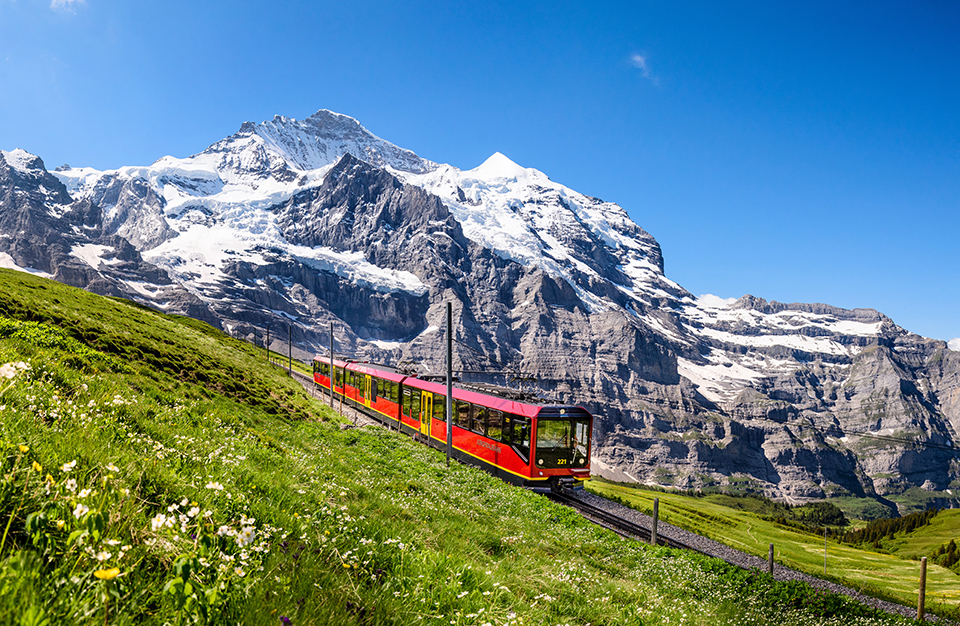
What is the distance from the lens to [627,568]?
11.3m

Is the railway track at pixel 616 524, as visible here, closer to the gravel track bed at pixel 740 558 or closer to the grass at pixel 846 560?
the gravel track bed at pixel 740 558

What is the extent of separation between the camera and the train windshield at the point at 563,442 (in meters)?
24.5

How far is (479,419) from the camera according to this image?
27.9 meters

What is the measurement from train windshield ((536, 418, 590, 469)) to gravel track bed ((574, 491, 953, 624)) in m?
4.36

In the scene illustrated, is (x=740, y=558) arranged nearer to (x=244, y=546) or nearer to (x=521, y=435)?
(x=521, y=435)

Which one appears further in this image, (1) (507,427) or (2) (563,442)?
(1) (507,427)

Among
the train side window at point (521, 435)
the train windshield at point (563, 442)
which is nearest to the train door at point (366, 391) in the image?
the train side window at point (521, 435)

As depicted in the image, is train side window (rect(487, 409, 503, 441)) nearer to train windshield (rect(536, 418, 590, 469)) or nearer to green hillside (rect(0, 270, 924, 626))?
train windshield (rect(536, 418, 590, 469))

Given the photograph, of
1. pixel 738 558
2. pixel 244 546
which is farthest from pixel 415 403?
pixel 244 546

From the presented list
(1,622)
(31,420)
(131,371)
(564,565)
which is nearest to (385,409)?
(131,371)

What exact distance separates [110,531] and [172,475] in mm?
1657

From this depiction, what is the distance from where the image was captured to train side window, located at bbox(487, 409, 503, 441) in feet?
85.8

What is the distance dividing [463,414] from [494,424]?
3.44 m

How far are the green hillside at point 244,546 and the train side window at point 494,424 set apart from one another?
41.1ft
